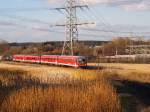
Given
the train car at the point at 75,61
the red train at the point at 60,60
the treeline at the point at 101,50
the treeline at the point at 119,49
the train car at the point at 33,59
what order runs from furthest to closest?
the treeline at the point at 119,49
the treeline at the point at 101,50
the train car at the point at 33,59
the red train at the point at 60,60
the train car at the point at 75,61

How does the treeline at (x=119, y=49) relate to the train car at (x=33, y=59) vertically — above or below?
above

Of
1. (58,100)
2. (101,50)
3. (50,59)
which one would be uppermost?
(101,50)

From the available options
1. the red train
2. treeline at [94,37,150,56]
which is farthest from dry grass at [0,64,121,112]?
treeline at [94,37,150,56]

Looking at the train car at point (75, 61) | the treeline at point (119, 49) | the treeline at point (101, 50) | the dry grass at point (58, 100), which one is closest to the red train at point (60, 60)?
the train car at point (75, 61)

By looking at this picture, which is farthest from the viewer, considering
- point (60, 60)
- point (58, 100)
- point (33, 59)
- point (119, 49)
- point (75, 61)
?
point (119, 49)

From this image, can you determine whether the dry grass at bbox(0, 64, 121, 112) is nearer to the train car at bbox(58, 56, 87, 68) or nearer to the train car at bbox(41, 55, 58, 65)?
the train car at bbox(58, 56, 87, 68)

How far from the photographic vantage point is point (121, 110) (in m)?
26.3

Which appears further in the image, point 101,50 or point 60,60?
point 101,50

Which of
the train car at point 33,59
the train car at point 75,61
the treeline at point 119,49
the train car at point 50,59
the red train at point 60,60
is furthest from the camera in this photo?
the treeline at point 119,49

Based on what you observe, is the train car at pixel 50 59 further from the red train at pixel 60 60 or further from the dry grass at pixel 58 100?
the dry grass at pixel 58 100

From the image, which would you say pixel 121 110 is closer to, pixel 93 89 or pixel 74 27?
pixel 93 89

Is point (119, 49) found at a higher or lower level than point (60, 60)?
higher

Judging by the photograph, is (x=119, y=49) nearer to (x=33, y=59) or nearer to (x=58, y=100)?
(x=33, y=59)

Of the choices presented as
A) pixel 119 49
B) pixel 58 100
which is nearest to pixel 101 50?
pixel 119 49
